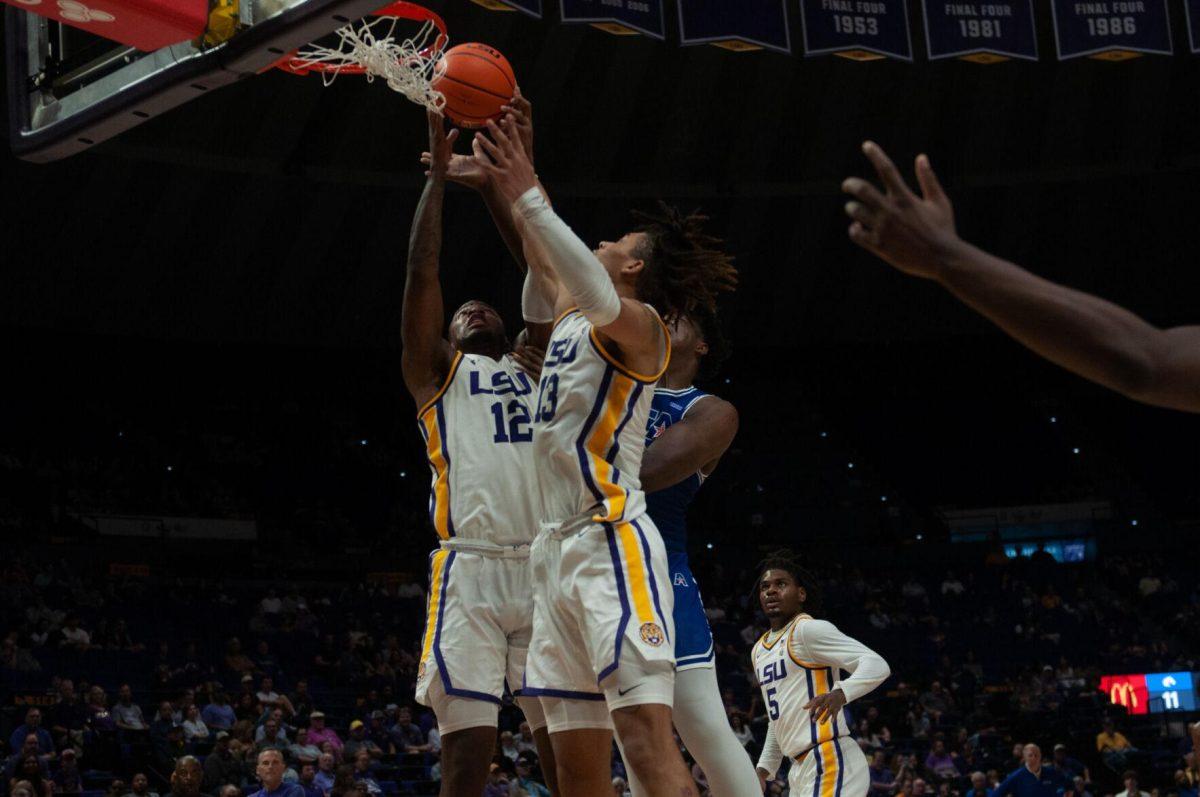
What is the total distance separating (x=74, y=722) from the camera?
14234mm

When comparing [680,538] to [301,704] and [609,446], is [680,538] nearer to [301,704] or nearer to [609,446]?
[609,446]

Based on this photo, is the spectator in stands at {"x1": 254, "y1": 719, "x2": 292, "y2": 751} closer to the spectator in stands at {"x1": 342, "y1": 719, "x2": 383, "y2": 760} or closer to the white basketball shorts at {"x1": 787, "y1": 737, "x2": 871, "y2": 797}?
the spectator in stands at {"x1": 342, "y1": 719, "x2": 383, "y2": 760}

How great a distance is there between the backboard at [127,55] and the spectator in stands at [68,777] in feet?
28.3

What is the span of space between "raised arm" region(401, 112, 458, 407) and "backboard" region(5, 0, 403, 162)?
690 mm

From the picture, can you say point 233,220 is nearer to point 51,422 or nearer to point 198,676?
point 51,422

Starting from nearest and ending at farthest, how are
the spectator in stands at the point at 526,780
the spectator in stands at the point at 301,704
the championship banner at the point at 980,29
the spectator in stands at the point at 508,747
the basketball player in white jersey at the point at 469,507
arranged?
1. the basketball player in white jersey at the point at 469,507
2. the spectator in stands at the point at 526,780
3. the spectator in stands at the point at 508,747
4. the spectator in stands at the point at 301,704
5. the championship banner at the point at 980,29

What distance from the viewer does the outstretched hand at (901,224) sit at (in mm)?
2375

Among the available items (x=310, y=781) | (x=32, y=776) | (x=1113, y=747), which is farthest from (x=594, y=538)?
(x=1113, y=747)

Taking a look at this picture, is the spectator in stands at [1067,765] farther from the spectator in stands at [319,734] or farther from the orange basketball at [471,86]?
the orange basketball at [471,86]

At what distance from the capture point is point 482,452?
199 inches

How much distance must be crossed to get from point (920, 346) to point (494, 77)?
25110 mm

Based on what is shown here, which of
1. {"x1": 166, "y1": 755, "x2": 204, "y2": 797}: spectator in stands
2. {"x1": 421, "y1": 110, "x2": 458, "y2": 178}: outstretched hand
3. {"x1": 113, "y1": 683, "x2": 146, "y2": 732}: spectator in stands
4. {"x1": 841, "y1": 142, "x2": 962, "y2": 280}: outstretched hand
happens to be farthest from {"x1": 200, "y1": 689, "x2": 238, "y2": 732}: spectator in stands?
{"x1": 841, "y1": 142, "x2": 962, "y2": 280}: outstretched hand

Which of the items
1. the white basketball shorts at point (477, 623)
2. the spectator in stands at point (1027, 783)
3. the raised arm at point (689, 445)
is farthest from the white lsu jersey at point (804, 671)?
the spectator in stands at point (1027, 783)

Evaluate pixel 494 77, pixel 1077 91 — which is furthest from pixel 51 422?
pixel 494 77
